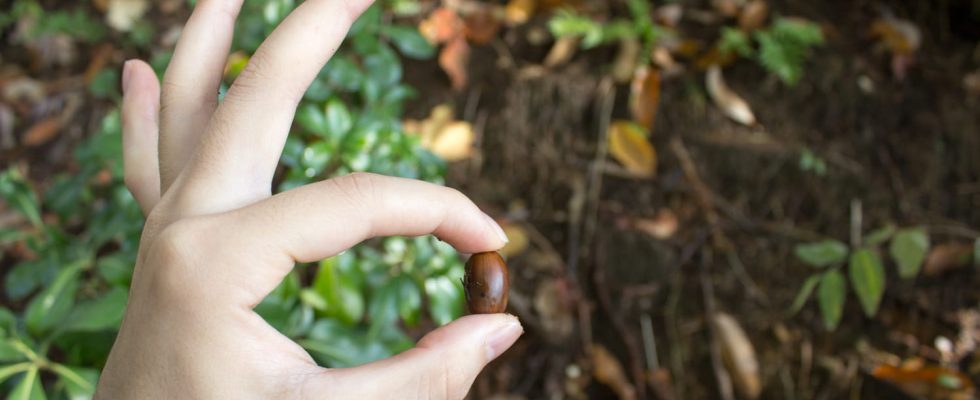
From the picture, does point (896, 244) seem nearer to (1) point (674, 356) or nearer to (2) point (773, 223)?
(2) point (773, 223)

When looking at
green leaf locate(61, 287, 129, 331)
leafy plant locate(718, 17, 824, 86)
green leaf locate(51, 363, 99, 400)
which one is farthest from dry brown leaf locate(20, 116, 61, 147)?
leafy plant locate(718, 17, 824, 86)

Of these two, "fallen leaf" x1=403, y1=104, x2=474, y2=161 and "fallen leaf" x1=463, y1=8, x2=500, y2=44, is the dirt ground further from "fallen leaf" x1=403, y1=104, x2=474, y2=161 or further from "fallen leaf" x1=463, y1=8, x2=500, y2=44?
"fallen leaf" x1=463, y1=8, x2=500, y2=44

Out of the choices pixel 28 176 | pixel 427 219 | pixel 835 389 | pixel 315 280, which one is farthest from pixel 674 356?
pixel 28 176

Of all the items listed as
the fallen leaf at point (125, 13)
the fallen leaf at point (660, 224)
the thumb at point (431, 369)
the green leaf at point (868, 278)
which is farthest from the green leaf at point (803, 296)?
the fallen leaf at point (125, 13)

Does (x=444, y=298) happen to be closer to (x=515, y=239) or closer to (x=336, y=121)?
(x=336, y=121)

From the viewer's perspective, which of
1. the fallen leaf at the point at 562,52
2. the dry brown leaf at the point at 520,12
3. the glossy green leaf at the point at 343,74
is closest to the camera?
the glossy green leaf at the point at 343,74

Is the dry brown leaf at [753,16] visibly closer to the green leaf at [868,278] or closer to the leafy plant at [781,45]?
the leafy plant at [781,45]
